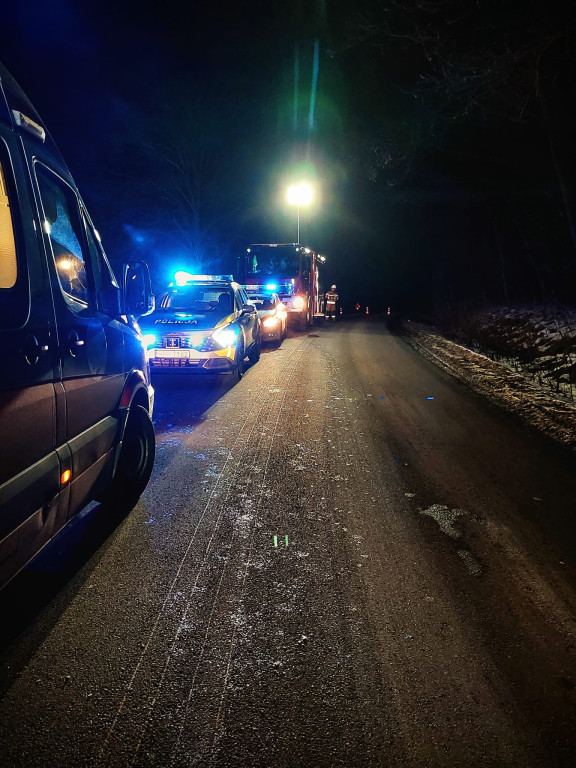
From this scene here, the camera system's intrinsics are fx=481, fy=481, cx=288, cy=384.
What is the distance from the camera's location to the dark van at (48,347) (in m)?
2.17

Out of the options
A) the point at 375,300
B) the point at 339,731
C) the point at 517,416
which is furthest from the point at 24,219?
the point at 375,300

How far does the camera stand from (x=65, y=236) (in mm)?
3084

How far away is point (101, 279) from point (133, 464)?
1.62 metres

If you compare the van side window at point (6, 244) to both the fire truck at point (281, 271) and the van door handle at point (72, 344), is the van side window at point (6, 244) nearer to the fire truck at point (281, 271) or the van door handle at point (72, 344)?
the van door handle at point (72, 344)

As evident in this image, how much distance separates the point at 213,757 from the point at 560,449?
4.98 meters

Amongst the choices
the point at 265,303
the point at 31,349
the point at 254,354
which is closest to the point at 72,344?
the point at 31,349

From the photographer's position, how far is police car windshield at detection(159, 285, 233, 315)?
990 cm

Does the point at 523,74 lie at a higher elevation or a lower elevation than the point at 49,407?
higher

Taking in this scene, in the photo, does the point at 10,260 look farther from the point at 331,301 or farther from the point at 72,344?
the point at 331,301

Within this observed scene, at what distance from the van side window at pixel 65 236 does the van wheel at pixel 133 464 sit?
1.26 m

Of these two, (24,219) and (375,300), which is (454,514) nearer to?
(24,219)

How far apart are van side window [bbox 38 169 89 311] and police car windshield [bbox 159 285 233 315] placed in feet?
21.2

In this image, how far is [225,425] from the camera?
6457 mm

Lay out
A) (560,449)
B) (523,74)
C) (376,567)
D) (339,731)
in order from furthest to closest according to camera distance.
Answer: (523,74) → (560,449) → (376,567) → (339,731)
